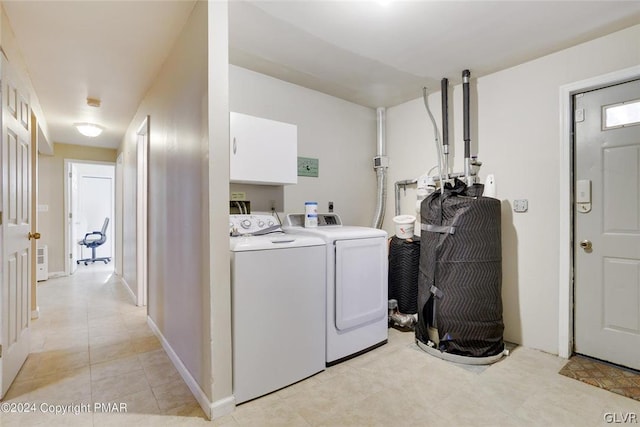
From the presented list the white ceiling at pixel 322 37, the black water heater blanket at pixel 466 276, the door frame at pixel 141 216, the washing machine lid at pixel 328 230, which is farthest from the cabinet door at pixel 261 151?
the door frame at pixel 141 216

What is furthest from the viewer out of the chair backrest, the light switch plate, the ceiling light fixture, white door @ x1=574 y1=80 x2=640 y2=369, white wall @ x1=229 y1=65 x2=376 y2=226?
the chair backrest

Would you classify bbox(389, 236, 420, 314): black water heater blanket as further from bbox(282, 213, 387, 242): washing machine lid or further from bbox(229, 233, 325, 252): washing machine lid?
bbox(229, 233, 325, 252): washing machine lid

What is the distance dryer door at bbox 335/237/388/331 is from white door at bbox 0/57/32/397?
2039 mm

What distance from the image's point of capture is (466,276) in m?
2.29

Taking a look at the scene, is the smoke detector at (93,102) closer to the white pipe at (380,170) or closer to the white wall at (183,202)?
the white wall at (183,202)

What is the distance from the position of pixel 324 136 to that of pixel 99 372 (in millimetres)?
2724

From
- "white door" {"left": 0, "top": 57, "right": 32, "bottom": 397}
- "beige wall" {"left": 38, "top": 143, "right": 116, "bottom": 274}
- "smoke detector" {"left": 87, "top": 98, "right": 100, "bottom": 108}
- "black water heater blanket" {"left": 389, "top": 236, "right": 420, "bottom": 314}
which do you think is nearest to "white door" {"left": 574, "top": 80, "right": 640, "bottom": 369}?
"black water heater blanket" {"left": 389, "top": 236, "right": 420, "bottom": 314}

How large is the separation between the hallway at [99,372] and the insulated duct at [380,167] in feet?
7.95

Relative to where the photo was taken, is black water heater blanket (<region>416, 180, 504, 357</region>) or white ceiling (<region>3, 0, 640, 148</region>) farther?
black water heater blanket (<region>416, 180, 504, 357</region>)

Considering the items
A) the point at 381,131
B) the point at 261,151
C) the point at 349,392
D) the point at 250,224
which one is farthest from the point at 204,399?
the point at 381,131

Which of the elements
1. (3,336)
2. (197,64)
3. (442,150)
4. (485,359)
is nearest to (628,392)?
(485,359)

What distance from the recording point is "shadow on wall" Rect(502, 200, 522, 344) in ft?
8.70

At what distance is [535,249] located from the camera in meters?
2.55

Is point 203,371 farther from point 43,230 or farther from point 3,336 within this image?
point 43,230
